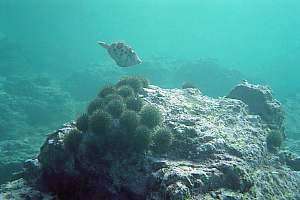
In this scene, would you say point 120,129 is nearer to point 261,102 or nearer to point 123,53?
point 123,53

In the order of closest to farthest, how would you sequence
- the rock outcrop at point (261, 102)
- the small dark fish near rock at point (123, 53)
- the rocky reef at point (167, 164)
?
1. the rocky reef at point (167, 164)
2. the small dark fish near rock at point (123, 53)
3. the rock outcrop at point (261, 102)

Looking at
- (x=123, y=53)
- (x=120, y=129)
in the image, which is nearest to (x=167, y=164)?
(x=120, y=129)

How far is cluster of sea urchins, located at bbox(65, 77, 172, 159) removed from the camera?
940 cm

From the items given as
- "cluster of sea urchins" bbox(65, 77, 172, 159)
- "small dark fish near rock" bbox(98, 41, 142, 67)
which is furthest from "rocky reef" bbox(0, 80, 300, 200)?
"small dark fish near rock" bbox(98, 41, 142, 67)

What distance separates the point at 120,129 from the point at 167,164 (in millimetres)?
1600

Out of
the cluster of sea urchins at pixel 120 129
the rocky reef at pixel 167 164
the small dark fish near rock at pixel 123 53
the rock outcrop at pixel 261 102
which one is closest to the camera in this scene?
the rocky reef at pixel 167 164

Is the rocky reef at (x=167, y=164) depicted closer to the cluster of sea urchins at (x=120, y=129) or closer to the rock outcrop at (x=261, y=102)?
the cluster of sea urchins at (x=120, y=129)

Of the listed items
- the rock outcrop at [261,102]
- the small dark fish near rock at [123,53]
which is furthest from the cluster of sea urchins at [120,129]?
the rock outcrop at [261,102]

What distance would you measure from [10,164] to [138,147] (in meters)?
14.2

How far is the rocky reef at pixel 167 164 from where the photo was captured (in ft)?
28.0

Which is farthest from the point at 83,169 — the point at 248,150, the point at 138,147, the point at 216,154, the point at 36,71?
the point at 36,71

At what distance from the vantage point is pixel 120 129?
9648 millimetres

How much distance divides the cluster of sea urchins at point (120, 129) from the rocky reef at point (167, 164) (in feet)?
0.09

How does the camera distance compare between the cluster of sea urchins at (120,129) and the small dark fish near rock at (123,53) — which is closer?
the cluster of sea urchins at (120,129)
